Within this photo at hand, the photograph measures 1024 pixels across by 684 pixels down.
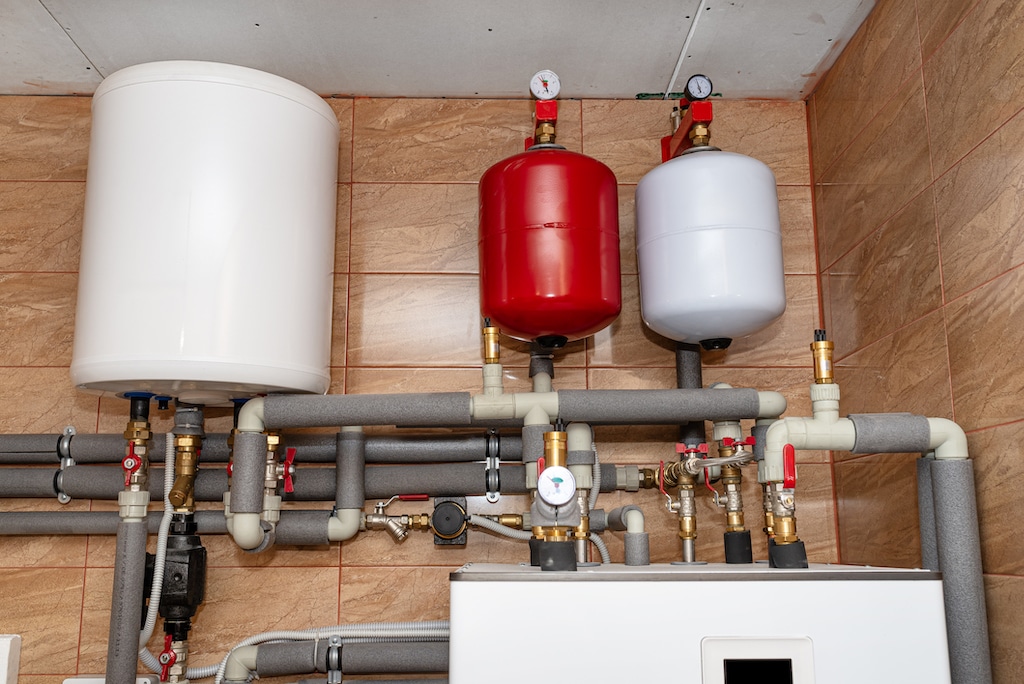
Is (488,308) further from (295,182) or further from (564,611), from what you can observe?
(564,611)

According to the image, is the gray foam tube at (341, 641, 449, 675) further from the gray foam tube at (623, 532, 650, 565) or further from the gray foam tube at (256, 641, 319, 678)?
the gray foam tube at (623, 532, 650, 565)

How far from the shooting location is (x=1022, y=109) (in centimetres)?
134

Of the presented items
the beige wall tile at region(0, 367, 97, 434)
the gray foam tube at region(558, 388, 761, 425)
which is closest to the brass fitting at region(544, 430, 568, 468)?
the gray foam tube at region(558, 388, 761, 425)

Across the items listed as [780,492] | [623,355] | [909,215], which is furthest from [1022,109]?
[623,355]

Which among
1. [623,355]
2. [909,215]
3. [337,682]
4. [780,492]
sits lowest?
[337,682]

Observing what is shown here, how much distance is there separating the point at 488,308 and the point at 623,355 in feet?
1.51

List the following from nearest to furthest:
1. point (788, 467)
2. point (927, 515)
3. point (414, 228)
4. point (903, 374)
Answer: point (788, 467) → point (927, 515) → point (903, 374) → point (414, 228)

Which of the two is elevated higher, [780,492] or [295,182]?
[295,182]

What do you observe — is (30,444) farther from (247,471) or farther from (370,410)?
(370,410)

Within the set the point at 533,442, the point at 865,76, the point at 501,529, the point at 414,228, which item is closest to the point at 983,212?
the point at 865,76

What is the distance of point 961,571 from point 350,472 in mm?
1237

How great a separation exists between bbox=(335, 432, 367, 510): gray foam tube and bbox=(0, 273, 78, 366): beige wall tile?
0.76 m

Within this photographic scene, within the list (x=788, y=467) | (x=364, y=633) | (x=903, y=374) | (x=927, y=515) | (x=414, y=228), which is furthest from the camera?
(x=414, y=228)

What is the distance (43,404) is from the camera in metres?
2.08
